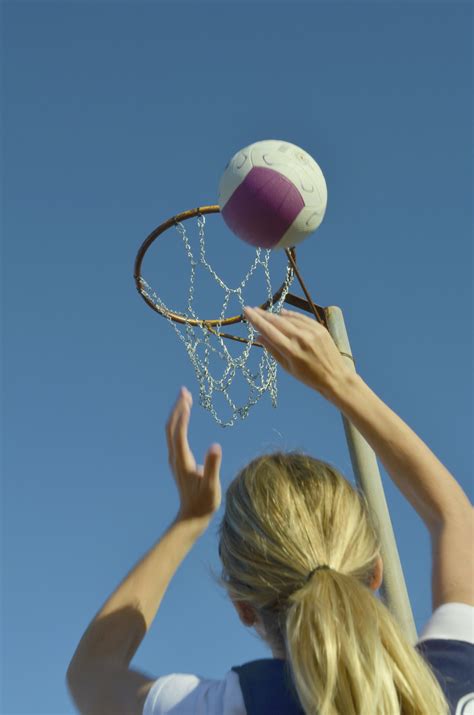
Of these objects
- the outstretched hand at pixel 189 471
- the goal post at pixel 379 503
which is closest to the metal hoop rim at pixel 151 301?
the goal post at pixel 379 503

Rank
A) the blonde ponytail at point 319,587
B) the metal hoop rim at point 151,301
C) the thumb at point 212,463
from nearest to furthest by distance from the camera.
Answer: the blonde ponytail at point 319,587 < the thumb at point 212,463 < the metal hoop rim at point 151,301

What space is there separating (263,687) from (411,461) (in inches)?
26.1

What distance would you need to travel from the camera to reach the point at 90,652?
6.69 ft

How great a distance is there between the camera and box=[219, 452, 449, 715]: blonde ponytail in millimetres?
1791

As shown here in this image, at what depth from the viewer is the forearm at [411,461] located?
2182 millimetres

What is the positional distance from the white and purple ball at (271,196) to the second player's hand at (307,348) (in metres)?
3.62

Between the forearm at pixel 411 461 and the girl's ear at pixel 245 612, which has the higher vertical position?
the forearm at pixel 411 461

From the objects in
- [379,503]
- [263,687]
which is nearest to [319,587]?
[263,687]

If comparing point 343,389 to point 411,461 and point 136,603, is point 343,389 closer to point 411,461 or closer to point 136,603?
point 411,461

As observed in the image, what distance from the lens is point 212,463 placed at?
93.0 inches

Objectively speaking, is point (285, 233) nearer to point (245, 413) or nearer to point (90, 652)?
point (245, 413)

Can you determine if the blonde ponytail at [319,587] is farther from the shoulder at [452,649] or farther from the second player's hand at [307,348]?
the second player's hand at [307,348]

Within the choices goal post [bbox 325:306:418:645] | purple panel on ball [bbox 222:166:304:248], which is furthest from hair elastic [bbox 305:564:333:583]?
purple panel on ball [bbox 222:166:304:248]

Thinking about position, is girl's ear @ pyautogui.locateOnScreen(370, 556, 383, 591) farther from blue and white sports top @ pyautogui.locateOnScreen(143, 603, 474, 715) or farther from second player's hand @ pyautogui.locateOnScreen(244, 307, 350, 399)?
second player's hand @ pyautogui.locateOnScreen(244, 307, 350, 399)
